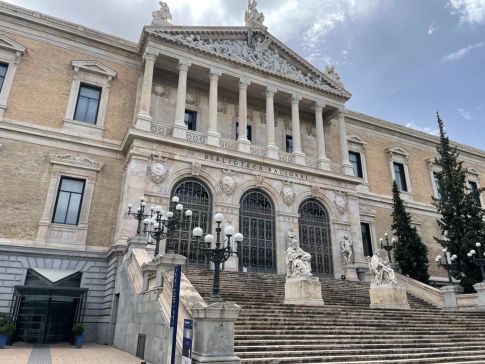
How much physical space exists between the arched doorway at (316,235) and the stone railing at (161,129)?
8.04 metres

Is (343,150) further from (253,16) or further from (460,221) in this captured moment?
(253,16)

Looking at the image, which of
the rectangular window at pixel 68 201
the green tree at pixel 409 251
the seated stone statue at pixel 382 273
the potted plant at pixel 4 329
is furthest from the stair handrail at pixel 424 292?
the potted plant at pixel 4 329

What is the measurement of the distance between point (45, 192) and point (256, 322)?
1218 cm

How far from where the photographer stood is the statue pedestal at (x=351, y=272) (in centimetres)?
1914

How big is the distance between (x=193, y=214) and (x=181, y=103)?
582cm

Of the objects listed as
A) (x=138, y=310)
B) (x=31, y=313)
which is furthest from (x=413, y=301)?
(x=31, y=313)

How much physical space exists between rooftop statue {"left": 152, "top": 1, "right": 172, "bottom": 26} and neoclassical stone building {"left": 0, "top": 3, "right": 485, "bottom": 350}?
0.29 ft

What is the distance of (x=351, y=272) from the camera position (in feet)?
63.0

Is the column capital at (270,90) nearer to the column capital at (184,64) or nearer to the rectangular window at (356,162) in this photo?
the column capital at (184,64)

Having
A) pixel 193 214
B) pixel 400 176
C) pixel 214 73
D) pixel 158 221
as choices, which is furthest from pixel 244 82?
pixel 400 176

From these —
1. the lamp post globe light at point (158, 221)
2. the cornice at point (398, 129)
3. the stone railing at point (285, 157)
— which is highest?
the cornice at point (398, 129)

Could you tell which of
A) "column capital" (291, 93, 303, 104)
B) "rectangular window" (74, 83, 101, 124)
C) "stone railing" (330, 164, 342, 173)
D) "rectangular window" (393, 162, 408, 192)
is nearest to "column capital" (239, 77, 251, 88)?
"column capital" (291, 93, 303, 104)

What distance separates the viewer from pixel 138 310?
10.6m

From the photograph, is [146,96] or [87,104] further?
[87,104]
